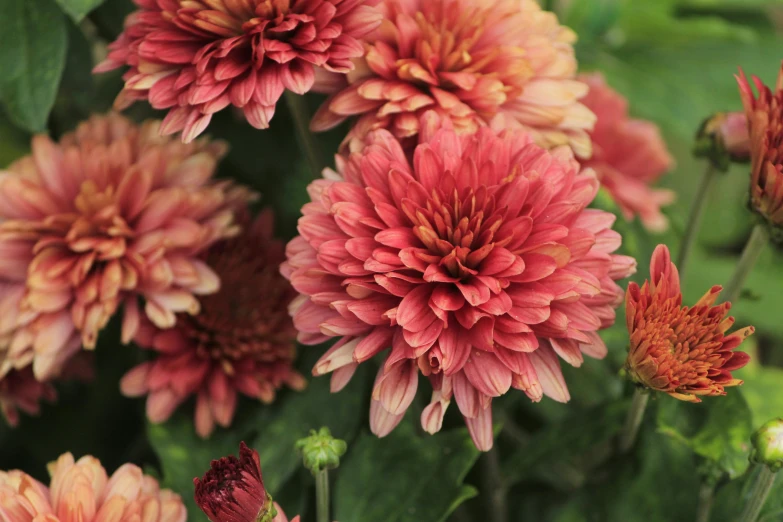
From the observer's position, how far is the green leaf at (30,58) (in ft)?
1.50

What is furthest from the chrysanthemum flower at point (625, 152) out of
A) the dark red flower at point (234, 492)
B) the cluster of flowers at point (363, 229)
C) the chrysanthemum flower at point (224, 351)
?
the dark red flower at point (234, 492)

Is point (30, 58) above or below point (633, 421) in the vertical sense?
above

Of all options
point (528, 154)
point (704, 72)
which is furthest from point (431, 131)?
point (704, 72)

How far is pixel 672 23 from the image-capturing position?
2.60 feet

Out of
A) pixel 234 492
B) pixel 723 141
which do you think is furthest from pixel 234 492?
pixel 723 141

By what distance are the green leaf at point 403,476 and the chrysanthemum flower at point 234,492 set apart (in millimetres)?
130

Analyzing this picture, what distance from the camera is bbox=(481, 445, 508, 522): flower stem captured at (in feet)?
1.65

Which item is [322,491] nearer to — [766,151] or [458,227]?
[458,227]

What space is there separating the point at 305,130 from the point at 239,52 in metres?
0.07

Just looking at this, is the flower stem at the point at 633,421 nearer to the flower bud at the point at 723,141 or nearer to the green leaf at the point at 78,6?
the flower bud at the point at 723,141

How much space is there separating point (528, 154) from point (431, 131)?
49 millimetres

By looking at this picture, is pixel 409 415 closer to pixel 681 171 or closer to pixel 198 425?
pixel 198 425

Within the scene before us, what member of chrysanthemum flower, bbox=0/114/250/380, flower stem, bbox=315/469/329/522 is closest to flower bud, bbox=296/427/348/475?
flower stem, bbox=315/469/329/522

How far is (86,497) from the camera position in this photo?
369 millimetres
